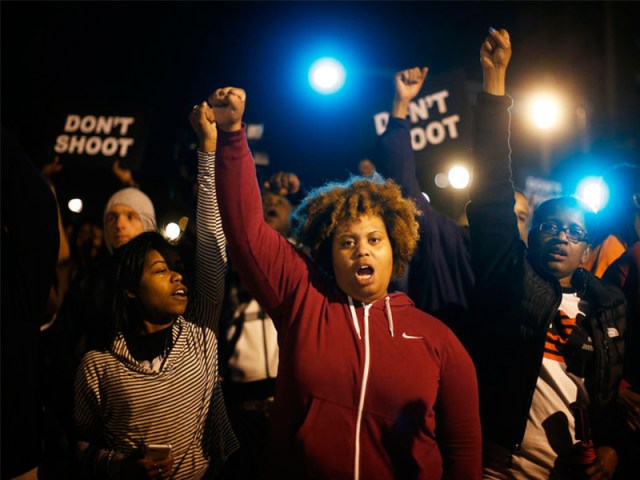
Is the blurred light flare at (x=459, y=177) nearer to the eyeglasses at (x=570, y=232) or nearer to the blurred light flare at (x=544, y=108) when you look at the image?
the blurred light flare at (x=544, y=108)

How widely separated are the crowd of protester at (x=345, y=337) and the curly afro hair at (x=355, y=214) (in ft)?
0.03

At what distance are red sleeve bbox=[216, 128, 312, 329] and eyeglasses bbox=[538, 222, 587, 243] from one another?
1360mm

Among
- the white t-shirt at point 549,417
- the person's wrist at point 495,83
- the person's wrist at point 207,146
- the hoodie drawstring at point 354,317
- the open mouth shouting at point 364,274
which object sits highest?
the person's wrist at point 495,83

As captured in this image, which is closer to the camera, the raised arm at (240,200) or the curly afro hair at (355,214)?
the raised arm at (240,200)

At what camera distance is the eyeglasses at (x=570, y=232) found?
235 centimetres

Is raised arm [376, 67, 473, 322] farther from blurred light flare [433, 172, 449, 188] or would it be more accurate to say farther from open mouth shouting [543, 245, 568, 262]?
blurred light flare [433, 172, 449, 188]

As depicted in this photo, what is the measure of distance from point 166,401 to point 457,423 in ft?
4.04

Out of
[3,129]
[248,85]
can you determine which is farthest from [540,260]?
[248,85]

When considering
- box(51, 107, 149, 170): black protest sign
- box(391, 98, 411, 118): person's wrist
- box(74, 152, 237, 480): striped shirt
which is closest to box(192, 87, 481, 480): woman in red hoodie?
box(74, 152, 237, 480): striped shirt

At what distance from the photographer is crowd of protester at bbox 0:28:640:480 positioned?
1764 millimetres

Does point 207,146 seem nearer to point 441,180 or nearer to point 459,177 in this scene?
point 459,177

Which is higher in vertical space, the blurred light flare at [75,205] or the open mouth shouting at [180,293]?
the blurred light flare at [75,205]

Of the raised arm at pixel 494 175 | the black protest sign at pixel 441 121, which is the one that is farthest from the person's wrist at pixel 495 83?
the black protest sign at pixel 441 121

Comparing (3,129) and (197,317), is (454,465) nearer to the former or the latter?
(197,317)
